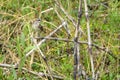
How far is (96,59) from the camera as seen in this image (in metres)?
2.18

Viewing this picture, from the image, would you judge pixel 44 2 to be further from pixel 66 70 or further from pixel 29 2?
pixel 66 70

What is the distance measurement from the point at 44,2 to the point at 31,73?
97 centimetres

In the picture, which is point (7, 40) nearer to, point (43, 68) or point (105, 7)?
point (43, 68)

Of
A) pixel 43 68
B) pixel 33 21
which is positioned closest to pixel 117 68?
pixel 43 68

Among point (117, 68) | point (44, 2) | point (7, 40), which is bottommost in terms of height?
point (117, 68)

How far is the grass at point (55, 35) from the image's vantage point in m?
2.09

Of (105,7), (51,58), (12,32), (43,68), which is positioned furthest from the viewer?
(105,7)

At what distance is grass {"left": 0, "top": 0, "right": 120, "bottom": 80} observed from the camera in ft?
6.84

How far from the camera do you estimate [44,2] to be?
110 inches

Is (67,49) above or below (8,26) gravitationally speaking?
below

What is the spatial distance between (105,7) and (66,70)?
88 centimetres

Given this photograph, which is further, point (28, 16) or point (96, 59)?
point (28, 16)

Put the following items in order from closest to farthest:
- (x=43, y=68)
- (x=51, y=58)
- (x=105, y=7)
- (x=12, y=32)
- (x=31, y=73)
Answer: (x=31, y=73) < (x=43, y=68) < (x=51, y=58) < (x=12, y=32) < (x=105, y=7)

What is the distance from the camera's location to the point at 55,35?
8.02ft
